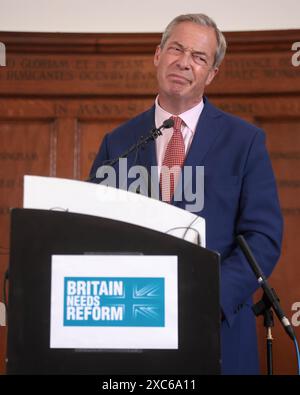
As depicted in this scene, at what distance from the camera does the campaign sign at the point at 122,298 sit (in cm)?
126

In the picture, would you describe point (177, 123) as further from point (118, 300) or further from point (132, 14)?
point (132, 14)

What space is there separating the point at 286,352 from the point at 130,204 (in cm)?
253

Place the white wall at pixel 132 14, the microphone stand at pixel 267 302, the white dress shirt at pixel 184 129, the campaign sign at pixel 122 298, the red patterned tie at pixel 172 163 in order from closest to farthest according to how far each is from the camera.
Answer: the campaign sign at pixel 122 298
the microphone stand at pixel 267 302
the red patterned tie at pixel 172 163
the white dress shirt at pixel 184 129
the white wall at pixel 132 14

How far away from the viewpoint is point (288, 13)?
3766 millimetres

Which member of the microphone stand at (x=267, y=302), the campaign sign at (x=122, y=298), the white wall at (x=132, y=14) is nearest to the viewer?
the campaign sign at (x=122, y=298)

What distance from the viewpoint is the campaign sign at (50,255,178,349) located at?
1.26m

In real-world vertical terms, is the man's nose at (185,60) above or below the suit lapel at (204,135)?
above

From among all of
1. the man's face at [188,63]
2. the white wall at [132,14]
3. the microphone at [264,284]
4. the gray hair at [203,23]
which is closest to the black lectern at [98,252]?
the microphone at [264,284]

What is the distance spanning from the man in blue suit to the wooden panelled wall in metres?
1.59

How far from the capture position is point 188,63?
2135 mm

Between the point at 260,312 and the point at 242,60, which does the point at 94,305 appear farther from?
the point at 242,60

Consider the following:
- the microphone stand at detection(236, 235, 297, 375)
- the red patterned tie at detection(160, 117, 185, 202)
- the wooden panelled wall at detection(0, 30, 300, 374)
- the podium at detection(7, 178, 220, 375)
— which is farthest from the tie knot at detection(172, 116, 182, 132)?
the wooden panelled wall at detection(0, 30, 300, 374)

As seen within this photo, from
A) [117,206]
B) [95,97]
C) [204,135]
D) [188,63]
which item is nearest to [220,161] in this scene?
[204,135]

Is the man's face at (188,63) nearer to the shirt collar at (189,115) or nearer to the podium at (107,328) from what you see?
the shirt collar at (189,115)
